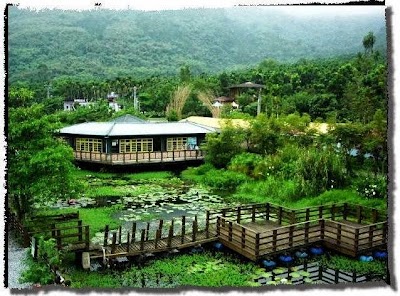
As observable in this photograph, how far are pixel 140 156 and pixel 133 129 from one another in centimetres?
201

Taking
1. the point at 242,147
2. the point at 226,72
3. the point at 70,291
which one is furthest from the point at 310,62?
the point at 70,291

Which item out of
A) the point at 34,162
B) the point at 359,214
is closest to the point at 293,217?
the point at 359,214

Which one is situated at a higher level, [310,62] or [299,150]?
[310,62]

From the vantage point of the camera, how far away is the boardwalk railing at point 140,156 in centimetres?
1979

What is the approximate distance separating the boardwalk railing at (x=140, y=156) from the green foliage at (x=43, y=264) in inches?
449

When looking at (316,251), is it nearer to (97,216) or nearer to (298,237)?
(298,237)

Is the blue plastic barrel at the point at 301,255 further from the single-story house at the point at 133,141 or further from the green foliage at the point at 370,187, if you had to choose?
the single-story house at the point at 133,141

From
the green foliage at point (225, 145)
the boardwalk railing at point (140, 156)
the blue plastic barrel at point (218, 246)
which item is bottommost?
the blue plastic barrel at point (218, 246)

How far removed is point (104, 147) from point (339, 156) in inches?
430

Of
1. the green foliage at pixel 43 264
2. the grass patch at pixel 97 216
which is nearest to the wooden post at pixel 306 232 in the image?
the grass patch at pixel 97 216

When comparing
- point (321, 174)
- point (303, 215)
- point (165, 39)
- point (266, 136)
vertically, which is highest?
→ point (165, 39)

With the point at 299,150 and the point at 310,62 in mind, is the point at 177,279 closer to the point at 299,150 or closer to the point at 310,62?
the point at 299,150

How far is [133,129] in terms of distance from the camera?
21766mm

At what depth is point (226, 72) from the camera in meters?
40.8
